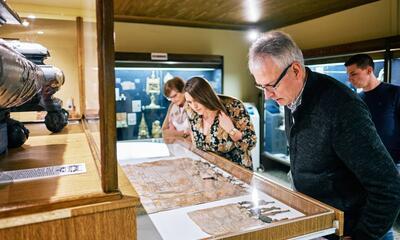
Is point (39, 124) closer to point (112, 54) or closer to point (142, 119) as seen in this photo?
point (112, 54)

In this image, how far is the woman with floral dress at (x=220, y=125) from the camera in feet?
6.96

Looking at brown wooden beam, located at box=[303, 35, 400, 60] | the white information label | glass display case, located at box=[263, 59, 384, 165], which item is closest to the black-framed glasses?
brown wooden beam, located at box=[303, 35, 400, 60]

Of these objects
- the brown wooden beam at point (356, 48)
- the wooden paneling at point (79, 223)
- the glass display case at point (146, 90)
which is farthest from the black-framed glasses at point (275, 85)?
the glass display case at point (146, 90)

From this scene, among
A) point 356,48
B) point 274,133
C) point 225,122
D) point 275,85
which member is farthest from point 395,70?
point 275,85

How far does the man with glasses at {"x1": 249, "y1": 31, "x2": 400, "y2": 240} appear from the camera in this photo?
106cm

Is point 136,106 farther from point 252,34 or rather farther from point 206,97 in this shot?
point 206,97

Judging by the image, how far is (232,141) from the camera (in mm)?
2131

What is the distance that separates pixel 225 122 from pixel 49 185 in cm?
160

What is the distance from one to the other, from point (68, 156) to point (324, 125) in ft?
2.91

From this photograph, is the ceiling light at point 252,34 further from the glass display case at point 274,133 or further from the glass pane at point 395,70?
the glass pane at point 395,70

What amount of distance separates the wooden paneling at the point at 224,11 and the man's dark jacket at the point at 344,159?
265cm

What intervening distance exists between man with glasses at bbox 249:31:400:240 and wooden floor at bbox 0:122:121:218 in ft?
Answer: 2.64

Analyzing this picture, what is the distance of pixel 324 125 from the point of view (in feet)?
3.78

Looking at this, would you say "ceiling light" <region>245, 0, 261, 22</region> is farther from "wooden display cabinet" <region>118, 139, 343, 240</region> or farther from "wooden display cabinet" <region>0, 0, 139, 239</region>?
"wooden display cabinet" <region>0, 0, 139, 239</region>
